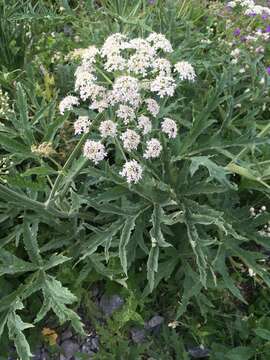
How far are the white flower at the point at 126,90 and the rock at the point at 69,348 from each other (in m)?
1.57

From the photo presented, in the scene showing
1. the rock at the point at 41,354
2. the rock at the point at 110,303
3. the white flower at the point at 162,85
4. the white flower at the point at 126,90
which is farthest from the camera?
the rock at the point at 110,303

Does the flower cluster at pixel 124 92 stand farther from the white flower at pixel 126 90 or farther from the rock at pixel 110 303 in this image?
the rock at pixel 110 303

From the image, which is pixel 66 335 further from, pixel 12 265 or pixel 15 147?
pixel 15 147

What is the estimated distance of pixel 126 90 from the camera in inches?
75.7

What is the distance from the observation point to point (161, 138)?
2205 millimetres

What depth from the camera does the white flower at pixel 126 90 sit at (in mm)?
1920

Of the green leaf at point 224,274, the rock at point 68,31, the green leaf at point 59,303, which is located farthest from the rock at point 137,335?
the rock at point 68,31

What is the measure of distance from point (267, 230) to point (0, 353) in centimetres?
178

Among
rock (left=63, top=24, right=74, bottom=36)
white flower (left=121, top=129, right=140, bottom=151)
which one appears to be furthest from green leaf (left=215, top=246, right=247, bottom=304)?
rock (left=63, top=24, right=74, bottom=36)

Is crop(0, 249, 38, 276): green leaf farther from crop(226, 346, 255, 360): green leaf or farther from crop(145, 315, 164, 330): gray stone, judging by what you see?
crop(226, 346, 255, 360): green leaf

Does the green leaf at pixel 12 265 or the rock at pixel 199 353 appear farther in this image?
the rock at pixel 199 353

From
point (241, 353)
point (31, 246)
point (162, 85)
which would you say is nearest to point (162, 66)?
point (162, 85)

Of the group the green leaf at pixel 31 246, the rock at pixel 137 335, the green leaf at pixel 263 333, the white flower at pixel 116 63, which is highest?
the white flower at pixel 116 63

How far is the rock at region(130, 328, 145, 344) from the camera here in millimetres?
2793
